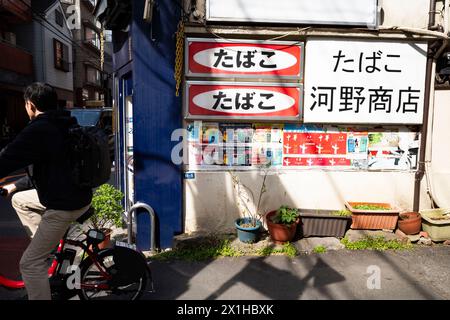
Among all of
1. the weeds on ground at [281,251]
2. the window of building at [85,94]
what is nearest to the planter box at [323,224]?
the weeds on ground at [281,251]

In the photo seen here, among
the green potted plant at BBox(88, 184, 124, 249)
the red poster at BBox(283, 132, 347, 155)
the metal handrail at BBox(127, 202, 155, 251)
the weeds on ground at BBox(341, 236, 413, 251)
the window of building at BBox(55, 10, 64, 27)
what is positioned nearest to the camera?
the green potted plant at BBox(88, 184, 124, 249)

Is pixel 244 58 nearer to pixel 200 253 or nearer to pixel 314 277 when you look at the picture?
pixel 200 253

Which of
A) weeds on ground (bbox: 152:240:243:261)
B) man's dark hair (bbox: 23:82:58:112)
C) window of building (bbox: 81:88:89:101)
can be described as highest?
window of building (bbox: 81:88:89:101)

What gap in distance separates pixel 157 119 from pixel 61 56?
88.0 feet

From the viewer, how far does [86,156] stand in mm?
3295

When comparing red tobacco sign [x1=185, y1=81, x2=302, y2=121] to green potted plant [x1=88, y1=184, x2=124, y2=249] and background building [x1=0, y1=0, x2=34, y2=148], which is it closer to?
green potted plant [x1=88, y1=184, x2=124, y2=249]

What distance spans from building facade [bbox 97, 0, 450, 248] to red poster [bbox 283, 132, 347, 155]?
17mm

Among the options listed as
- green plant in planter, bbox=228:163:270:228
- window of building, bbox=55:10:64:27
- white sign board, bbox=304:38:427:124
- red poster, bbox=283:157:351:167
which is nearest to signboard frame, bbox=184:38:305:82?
white sign board, bbox=304:38:427:124

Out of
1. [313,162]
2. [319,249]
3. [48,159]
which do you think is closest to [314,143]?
[313,162]

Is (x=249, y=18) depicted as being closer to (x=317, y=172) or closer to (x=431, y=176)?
(x=317, y=172)

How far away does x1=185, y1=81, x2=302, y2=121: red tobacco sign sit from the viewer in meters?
5.66

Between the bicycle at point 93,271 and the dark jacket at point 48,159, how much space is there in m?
0.38

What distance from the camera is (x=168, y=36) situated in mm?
5363

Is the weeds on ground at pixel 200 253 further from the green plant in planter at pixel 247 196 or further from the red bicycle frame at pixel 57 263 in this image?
the red bicycle frame at pixel 57 263
